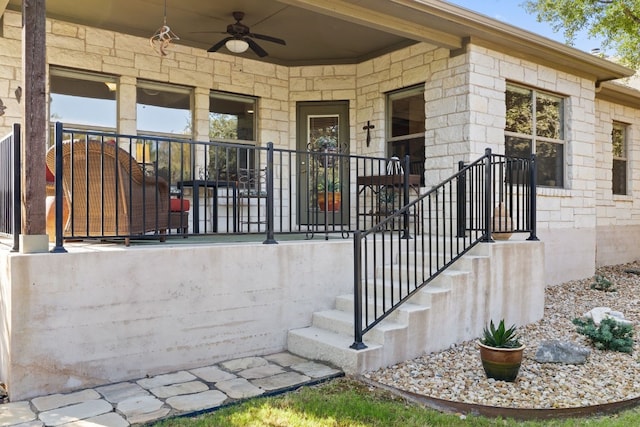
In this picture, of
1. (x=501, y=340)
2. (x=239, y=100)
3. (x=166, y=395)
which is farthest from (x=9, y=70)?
(x=501, y=340)

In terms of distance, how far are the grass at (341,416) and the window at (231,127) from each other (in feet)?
12.9

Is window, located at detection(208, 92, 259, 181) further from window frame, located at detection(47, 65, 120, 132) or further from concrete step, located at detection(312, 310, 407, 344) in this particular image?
concrete step, located at detection(312, 310, 407, 344)

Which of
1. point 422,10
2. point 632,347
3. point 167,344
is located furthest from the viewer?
point 422,10

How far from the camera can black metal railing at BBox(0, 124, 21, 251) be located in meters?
3.21

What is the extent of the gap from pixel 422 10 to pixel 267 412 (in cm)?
409

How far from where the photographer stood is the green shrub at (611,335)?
410cm

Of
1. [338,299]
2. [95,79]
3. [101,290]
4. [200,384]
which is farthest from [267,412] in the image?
[95,79]

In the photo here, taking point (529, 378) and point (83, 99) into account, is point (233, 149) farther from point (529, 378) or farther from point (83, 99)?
point (529, 378)

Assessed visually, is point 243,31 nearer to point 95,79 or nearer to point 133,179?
point 95,79

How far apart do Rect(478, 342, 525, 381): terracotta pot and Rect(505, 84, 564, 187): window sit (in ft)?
11.2

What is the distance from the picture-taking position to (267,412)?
2779 mm

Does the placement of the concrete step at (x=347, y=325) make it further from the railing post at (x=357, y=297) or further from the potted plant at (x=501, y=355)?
the potted plant at (x=501, y=355)

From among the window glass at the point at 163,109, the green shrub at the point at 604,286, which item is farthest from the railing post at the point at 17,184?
the green shrub at the point at 604,286

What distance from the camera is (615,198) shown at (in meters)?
8.41
